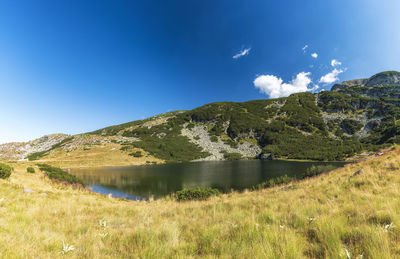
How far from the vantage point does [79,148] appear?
67.6m

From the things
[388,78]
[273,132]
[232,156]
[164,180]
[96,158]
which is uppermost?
[388,78]

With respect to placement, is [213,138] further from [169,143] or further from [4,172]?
[4,172]

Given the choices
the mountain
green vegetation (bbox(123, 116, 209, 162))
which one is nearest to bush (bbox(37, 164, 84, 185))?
the mountain

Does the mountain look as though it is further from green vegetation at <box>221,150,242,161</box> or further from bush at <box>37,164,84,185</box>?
bush at <box>37,164,84,185</box>

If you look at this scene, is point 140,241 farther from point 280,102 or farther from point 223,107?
point 280,102

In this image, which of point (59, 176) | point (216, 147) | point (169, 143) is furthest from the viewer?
point (216, 147)

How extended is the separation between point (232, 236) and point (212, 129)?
380ft

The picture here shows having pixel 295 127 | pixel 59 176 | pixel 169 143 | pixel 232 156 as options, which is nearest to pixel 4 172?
pixel 59 176

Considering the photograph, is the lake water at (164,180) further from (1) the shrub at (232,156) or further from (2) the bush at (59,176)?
(1) the shrub at (232,156)

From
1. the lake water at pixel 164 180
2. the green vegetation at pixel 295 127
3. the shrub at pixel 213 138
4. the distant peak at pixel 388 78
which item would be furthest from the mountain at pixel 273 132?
the distant peak at pixel 388 78

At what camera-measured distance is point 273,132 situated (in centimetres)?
10338

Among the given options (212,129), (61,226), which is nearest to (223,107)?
(212,129)

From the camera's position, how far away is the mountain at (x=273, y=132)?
72.8m

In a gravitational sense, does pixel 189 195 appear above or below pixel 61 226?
below
